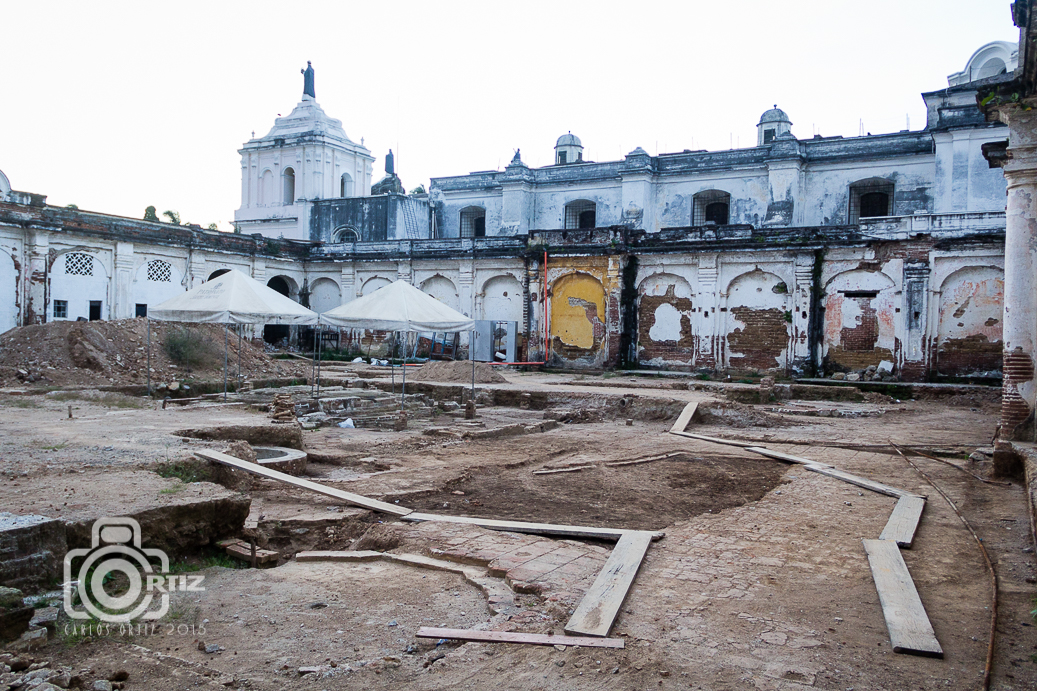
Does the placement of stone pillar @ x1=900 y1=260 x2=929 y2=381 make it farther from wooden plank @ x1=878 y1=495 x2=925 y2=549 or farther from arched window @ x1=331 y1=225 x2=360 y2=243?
arched window @ x1=331 y1=225 x2=360 y2=243

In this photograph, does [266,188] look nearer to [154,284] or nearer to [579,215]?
[154,284]

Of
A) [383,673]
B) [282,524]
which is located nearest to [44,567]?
[383,673]

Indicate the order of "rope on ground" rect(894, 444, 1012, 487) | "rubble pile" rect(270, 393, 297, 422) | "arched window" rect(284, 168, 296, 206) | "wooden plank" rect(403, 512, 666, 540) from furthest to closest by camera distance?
"arched window" rect(284, 168, 296, 206)
"rubble pile" rect(270, 393, 297, 422)
"rope on ground" rect(894, 444, 1012, 487)
"wooden plank" rect(403, 512, 666, 540)

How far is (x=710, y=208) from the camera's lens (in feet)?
102

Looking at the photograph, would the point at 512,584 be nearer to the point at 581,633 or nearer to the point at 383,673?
the point at 581,633

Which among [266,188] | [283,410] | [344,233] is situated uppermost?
[266,188]

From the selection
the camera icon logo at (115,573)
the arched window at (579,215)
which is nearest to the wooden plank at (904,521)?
the camera icon logo at (115,573)

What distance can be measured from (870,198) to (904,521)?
25.4 metres

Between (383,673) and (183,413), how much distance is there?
379 inches

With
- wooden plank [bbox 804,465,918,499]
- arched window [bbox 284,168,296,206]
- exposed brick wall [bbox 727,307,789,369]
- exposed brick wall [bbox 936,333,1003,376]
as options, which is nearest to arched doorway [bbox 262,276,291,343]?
arched window [bbox 284,168,296,206]

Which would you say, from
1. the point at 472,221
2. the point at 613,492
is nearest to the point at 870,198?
the point at 472,221

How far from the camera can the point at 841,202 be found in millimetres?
28266

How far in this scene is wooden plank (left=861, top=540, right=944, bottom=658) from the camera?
402 cm

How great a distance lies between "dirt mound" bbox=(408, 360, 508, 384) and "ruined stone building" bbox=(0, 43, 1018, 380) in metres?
6.14
